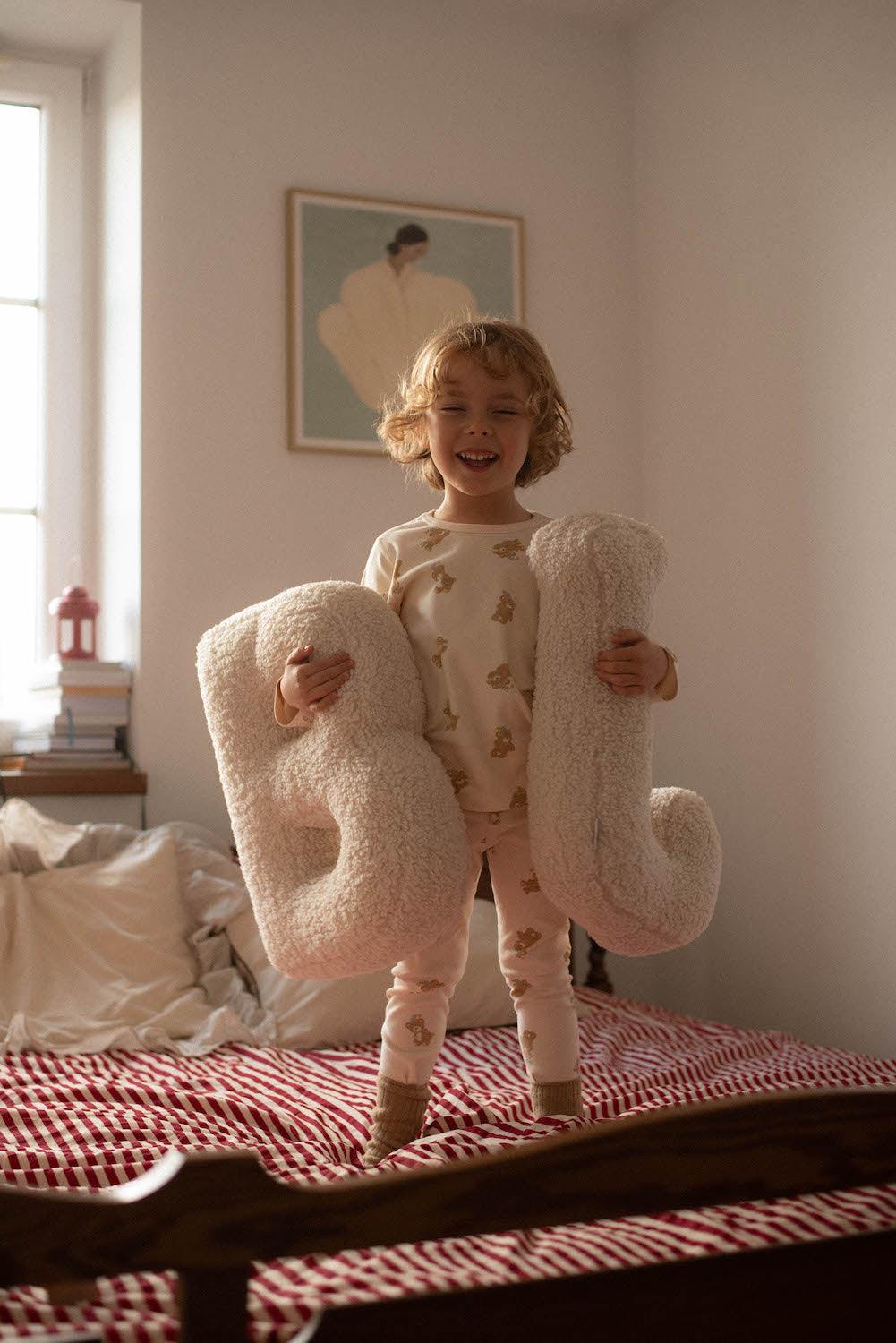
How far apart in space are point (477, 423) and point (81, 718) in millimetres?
1518

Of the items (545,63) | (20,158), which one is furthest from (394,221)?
(20,158)

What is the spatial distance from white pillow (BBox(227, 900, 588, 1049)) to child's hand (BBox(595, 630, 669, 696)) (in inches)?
36.6

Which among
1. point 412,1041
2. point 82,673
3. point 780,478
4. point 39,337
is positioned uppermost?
point 39,337

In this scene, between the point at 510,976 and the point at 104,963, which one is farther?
the point at 104,963

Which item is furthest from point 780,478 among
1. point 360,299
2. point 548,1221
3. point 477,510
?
point 548,1221

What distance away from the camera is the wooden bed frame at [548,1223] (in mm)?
732

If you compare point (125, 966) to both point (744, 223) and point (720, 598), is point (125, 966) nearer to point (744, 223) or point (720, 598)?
point (720, 598)

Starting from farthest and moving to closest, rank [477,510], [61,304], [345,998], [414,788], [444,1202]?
1. [61,304]
2. [345,998]
3. [477,510]
4. [414,788]
5. [444,1202]

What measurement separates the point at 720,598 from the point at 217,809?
1118 mm

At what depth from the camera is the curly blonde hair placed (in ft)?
5.18

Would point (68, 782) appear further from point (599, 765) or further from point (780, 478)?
point (599, 765)

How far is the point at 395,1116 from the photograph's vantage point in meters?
1.57

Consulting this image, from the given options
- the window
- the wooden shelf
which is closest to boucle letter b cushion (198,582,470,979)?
the wooden shelf

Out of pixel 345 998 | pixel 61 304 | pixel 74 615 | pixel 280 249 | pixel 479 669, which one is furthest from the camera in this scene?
pixel 61 304
